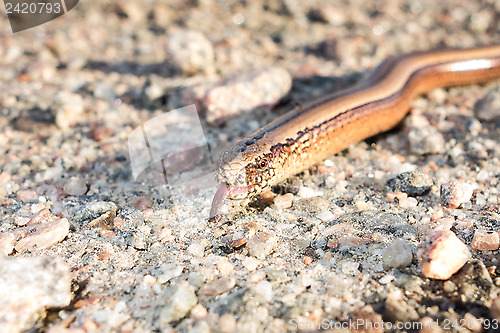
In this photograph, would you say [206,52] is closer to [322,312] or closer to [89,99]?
[89,99]

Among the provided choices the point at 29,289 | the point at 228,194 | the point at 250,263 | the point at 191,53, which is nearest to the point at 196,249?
the point at 250,263

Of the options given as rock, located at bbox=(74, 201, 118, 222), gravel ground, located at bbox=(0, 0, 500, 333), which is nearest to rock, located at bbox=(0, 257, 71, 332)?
gravel ground, located at bbox=(0, 0, 500, 333)

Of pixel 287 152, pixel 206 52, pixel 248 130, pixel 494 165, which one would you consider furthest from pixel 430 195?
pixel 206 52

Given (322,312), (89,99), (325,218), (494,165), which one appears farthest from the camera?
(89,99)

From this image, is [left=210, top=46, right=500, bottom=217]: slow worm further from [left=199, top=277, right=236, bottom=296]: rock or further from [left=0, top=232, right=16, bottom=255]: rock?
[left=0, top=232, right=16, bottom=255]: rock

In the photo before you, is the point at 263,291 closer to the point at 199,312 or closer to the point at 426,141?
the point at 199,312

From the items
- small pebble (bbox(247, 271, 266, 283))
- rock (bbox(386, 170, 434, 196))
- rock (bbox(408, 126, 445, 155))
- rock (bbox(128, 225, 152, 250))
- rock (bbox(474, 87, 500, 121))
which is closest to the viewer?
small pebble (bbox(247, 271, 266, 283))

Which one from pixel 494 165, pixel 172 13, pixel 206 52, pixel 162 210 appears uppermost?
pixel 172 13
